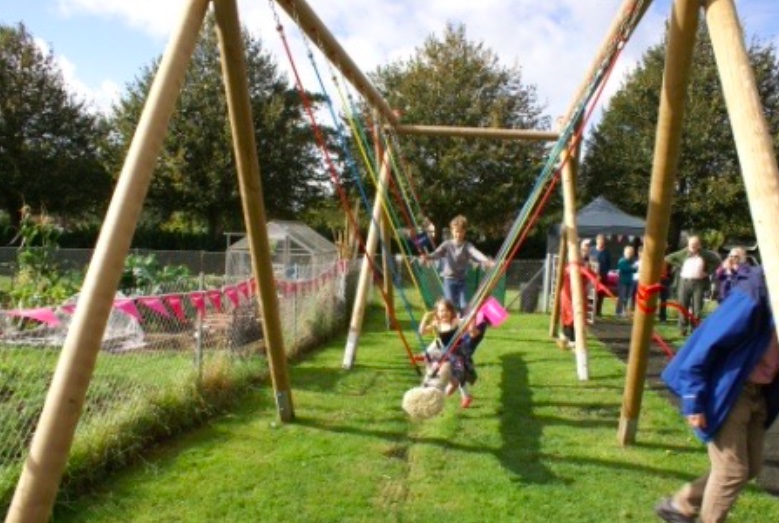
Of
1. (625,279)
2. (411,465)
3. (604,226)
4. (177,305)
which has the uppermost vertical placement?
(604,226)

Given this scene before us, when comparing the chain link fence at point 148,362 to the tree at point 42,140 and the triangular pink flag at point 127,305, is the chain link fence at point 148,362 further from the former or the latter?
the tree at point 42,140

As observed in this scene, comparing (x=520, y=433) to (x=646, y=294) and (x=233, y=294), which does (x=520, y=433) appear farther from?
(x=233, y=294)

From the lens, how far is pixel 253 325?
8859 mm

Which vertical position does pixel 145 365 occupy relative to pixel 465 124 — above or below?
below

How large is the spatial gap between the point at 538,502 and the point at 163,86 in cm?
306

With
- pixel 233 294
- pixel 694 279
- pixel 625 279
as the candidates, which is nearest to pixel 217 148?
pixel 625 279

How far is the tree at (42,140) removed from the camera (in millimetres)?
31984

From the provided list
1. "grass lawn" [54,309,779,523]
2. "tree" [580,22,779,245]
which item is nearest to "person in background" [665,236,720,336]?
"grass lawn" [54,309,779,523]

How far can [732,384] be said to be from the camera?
3.28 meters

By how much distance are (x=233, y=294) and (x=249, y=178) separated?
3094 mm

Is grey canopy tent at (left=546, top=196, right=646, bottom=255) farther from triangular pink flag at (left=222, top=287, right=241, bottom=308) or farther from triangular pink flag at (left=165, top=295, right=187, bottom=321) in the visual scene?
triangular pink flag at (left=165, top=295, right=187, bottom=321)

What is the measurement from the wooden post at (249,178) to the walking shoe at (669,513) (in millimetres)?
2812

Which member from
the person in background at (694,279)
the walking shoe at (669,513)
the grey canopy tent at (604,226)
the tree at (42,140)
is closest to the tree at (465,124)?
the grey canopy tent at (604,226)

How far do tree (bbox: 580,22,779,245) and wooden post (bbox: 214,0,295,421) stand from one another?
27498 mm
